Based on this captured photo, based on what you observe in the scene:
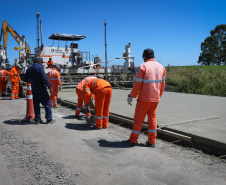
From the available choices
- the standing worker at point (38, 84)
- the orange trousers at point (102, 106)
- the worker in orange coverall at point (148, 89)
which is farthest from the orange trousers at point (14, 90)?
the worker in orange coverall at point (148, 89)

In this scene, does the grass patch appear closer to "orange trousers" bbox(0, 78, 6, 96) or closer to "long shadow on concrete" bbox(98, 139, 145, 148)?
"long shadow on concrete" bbox(98, 139, 145, 148)

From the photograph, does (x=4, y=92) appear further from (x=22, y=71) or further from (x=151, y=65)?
(x=151, y=65)

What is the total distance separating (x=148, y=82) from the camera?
14.4 ft

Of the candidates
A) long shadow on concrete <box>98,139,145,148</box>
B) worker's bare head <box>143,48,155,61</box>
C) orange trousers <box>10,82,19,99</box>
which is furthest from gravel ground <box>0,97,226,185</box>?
orange trousers <box>10,82,19,99</box>

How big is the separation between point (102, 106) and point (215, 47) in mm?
58999

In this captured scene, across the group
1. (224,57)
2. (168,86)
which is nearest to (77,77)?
(168,86)

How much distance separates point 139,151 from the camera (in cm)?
429

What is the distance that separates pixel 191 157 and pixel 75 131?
2.84 metres

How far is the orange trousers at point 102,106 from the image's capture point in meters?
5.83

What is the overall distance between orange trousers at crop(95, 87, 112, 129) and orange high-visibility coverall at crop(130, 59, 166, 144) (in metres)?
1.47

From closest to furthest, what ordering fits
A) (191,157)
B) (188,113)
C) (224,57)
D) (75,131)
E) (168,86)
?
(191,157)
(75,131)
(188,113)
(168,86)
(224,57)

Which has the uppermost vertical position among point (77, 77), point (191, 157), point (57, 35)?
point (57, 35)

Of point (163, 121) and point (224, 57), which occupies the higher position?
point (224, 57)

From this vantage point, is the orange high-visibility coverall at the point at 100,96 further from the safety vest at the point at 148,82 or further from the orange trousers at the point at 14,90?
the orange trousers at the point at 14,90
